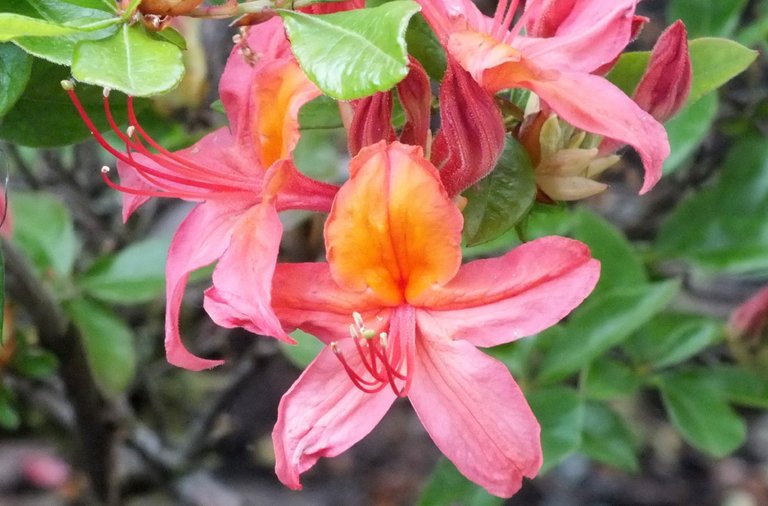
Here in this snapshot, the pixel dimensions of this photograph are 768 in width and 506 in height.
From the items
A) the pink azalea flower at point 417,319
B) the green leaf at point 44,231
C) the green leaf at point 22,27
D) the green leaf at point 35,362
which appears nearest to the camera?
the green leaf at point 22,27

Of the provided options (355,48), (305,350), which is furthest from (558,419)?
(355,48)

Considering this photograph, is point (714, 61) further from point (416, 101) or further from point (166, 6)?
point (166, 6)

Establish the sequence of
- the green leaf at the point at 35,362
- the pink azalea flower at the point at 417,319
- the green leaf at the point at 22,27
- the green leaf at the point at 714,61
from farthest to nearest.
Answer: the green leaf at the point at 35,362
the green leaf at the point at 714,61
the pink azalea flower at the point at 417,319
the green leaf at the point at 22,27

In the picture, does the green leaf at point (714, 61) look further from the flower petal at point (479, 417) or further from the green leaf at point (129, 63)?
the green leaf at point (129, 63)

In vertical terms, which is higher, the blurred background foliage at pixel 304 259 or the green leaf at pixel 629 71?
the green leaf at pixel 629 71

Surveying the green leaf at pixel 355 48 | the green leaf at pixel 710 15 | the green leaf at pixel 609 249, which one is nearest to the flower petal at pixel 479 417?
the green leaf at pixel 355 48

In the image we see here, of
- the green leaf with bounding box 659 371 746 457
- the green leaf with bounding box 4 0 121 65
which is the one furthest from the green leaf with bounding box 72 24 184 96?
the green leaf with bounding box 659 371 746 457
